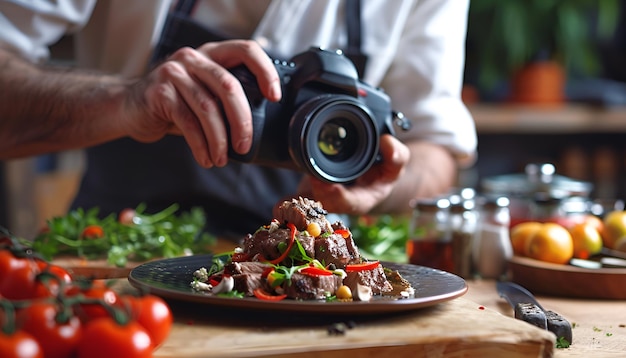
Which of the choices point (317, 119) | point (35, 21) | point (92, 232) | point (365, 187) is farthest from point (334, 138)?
point (35, 21)

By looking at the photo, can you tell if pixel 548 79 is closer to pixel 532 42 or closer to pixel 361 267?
pixel 532 42

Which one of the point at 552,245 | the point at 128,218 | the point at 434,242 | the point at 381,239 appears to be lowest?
the point at 128,218

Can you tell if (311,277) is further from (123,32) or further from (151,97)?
(123,32)

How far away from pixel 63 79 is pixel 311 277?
34.3 inches

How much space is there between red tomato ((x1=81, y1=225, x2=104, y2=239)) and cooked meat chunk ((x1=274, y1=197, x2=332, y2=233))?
22.6 inches

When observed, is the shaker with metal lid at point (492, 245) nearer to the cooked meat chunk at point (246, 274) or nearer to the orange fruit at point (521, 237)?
the orange fruit at point (521, 237)

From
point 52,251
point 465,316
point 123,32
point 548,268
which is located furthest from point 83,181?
point 465,316

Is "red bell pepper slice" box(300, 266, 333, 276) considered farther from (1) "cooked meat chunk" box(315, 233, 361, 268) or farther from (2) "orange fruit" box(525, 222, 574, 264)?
(2) "orange fruit" box(525, 222, 574, 264)

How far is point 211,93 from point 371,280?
429 millimetres

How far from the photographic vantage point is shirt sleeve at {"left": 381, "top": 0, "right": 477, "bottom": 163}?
1999 millimetres

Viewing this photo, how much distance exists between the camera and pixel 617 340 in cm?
100

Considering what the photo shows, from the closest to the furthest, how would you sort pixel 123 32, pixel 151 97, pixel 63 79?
1. pixel 151 97
2. pixel 63 79
3. pixel 123 32

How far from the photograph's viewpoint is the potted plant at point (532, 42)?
141 inches

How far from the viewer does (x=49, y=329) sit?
2.13ft
